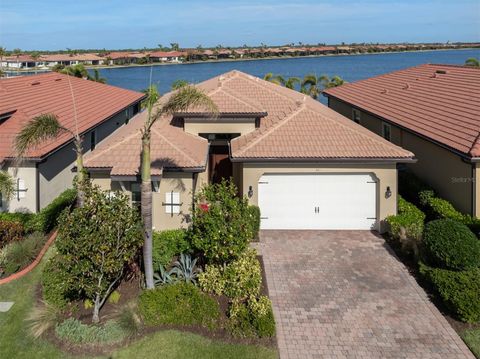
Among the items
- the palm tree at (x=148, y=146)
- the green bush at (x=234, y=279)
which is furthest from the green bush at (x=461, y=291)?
the palm tree at (x=148, y=146)

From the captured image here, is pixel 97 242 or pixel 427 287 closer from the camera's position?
pixel 97 242

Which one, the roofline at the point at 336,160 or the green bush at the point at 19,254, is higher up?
the roofline at the point at 336,160

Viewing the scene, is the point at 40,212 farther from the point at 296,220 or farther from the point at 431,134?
the point at 431,134

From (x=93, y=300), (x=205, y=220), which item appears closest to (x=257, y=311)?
(x=205, y=220)

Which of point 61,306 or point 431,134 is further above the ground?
point 431,134

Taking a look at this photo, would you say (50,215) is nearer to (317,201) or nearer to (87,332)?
(87,332)

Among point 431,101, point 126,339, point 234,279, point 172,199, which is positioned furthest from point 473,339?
point 431,101

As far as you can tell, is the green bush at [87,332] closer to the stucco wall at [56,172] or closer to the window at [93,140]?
the stucco wall at [56,172]
